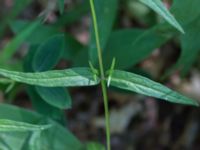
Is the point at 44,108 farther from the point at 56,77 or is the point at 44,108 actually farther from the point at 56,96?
the point at 56,77

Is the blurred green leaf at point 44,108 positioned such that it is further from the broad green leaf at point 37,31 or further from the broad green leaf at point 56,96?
the broad green leaf at point 37,31

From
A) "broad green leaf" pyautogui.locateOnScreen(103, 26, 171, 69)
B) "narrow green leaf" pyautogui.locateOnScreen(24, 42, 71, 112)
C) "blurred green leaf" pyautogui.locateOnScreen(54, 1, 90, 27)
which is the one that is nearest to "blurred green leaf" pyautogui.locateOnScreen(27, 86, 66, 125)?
"narrow green leaf" pyautogui.locateOnScreen(24, 42, 71, 112)

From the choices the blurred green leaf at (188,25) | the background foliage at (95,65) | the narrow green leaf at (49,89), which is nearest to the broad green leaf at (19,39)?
the background foliage at (95,65)

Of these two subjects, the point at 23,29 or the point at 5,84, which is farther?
the point at 23,29

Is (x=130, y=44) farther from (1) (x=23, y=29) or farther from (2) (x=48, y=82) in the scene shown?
(2) (x=48, y=82)

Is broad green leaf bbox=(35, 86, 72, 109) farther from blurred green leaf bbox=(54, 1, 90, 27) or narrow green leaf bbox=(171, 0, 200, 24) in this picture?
blurred green leaf bbox=(54, 1, 90, 27)

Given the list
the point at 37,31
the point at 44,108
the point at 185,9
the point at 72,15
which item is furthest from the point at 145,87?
the point at 72,15

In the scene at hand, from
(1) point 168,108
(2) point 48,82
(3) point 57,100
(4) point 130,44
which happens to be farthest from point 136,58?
(1) point 168,108

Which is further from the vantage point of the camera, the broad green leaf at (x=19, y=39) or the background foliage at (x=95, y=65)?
the broad green leaf at (x=19, y=39)
